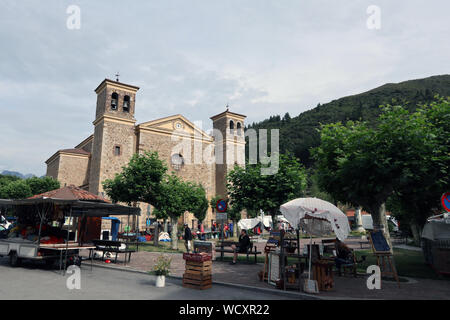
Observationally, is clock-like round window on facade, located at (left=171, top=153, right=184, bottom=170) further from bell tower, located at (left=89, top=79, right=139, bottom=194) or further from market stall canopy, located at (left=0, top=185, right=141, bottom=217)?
market stall canopy, located at (left=0, top=185, right=141, bottom=217)

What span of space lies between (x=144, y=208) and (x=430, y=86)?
154 m

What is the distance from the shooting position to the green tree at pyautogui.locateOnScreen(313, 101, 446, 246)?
A: 8727mm

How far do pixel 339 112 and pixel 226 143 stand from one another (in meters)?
93.2

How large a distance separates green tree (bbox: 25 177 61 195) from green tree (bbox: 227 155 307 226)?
1066 inches

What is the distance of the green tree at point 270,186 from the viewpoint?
15.0 meters

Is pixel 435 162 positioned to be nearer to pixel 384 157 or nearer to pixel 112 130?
pixel 384 157

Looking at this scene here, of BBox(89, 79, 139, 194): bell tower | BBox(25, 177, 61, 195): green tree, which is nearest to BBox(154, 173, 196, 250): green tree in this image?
BBox(89, 79, 139, 194): bell tower

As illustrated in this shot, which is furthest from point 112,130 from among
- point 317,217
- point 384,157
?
point 317,217

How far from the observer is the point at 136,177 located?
63.1 feet

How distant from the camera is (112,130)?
29.2 m

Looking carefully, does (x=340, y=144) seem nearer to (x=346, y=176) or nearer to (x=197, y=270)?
(x=346, y=176)

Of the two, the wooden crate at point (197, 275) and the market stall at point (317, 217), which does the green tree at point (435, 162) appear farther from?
the wooden crate at point (197, 275)

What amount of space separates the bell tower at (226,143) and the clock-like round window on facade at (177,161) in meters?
4.98
